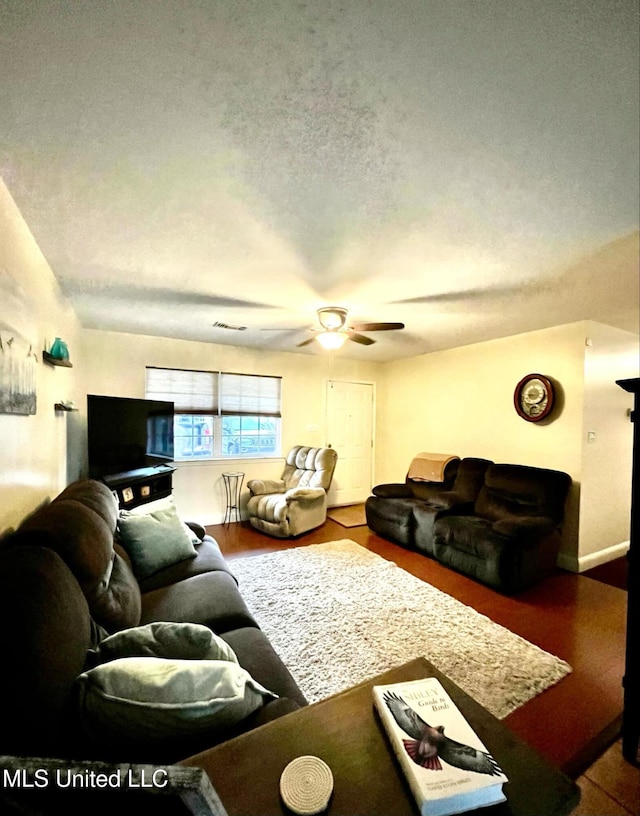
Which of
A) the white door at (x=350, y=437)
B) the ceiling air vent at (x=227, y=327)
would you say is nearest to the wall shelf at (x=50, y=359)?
the ceiling air vent at (x=227, y=327)

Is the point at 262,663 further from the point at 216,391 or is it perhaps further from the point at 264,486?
the point at 216,391

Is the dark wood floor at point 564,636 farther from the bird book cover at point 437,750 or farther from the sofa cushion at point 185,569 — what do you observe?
the sofa cushion at point 185,569

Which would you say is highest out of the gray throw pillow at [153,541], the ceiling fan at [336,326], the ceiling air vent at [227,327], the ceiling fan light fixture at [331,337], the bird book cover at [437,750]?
the ceiling air vent at [227,327]

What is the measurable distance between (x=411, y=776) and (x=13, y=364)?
1993 mm

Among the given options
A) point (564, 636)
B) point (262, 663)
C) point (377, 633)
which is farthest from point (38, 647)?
point (564, 636)

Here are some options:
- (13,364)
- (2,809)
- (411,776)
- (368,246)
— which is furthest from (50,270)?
(411,776)

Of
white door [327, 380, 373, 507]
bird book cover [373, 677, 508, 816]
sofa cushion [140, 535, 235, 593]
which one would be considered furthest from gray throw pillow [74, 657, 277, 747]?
white door [327, 380, 373, 507]

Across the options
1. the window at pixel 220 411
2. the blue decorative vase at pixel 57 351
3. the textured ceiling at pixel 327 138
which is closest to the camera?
the textured ceiling at pixel 327 138

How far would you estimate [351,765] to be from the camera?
29.5 inches

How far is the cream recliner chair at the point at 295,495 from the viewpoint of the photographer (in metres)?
4.11

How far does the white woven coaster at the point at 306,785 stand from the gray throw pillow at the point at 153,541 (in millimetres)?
1678

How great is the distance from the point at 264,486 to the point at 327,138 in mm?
4086

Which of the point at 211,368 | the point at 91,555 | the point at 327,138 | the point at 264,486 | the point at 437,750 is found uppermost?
the point at 327,138

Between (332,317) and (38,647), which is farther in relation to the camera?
(332,317)
